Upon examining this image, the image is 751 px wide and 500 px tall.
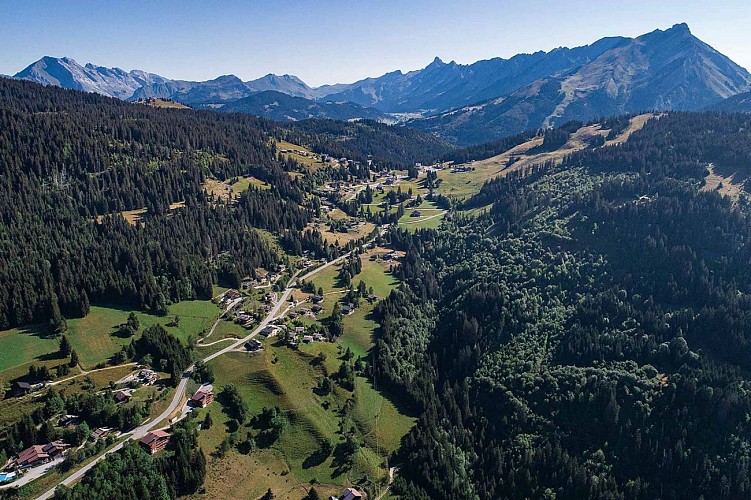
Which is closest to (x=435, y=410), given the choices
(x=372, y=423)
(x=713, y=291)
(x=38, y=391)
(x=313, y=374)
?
(x=372, y=423)

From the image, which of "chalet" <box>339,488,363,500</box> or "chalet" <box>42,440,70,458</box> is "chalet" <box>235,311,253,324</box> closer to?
"chalet" <box>42,440,70,458</box>

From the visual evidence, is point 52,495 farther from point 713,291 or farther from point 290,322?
point 713,291

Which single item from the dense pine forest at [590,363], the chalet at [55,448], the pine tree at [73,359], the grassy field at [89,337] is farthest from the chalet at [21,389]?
the dense pine forest at [590,363]

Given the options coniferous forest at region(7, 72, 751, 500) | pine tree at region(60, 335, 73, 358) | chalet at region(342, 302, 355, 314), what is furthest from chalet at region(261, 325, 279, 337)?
pine tree at region(60, 335, 73, 358)

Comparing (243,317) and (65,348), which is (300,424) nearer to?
(243,317)

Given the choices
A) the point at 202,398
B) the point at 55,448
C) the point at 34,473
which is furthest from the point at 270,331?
the point at 34,473
